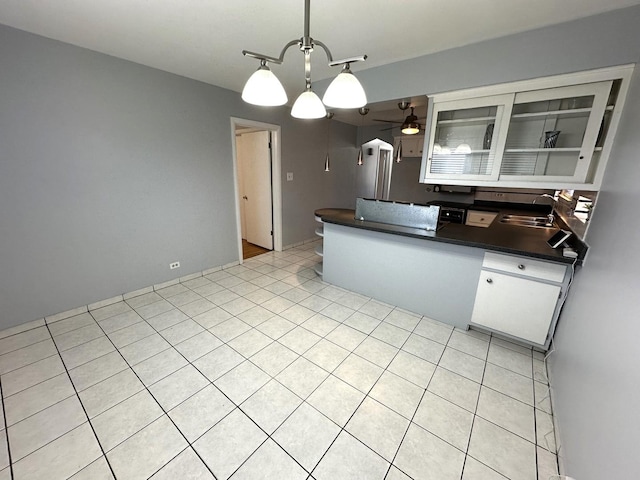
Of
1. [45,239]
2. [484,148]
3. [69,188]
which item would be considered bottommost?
[45,239]

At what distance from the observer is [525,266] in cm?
194

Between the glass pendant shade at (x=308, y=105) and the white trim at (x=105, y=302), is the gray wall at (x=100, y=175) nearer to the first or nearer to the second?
the white trim at (x=105, y=302)

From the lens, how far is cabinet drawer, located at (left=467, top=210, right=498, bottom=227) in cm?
388

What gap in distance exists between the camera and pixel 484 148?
237cm

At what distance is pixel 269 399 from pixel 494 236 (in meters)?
2.33

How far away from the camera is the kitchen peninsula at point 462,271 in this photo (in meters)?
1.92

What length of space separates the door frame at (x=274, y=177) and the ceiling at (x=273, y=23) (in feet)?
3.84

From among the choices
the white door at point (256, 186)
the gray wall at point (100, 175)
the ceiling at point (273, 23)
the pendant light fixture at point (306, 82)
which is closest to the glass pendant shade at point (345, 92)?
the pendant light fixture at point (306, 82)

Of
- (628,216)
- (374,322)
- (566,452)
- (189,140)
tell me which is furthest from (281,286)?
(628,216)

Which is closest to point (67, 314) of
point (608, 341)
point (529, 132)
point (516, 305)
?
point (608, 341)

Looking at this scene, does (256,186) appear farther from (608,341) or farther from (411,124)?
(608,341)

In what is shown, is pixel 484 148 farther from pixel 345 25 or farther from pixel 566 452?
pixel 566 452

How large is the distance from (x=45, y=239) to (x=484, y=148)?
4.18m

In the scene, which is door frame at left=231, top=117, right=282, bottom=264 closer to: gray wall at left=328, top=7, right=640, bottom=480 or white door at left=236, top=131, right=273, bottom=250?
white door at left=236, top=131, right=273, bottom=250
